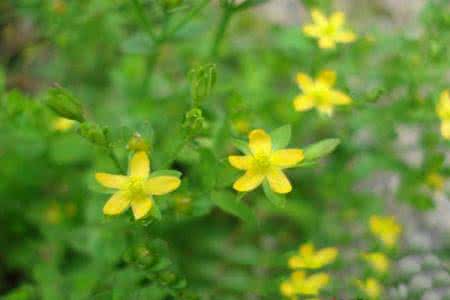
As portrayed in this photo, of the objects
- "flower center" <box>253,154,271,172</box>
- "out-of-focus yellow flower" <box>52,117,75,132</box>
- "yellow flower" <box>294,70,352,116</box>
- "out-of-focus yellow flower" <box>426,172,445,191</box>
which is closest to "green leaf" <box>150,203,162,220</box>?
"flower center" <box>253,154,271,172</box>

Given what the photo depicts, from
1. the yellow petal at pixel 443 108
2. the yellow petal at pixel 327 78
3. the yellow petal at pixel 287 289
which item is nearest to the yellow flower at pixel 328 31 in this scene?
the yellow petal at pixel 327 78

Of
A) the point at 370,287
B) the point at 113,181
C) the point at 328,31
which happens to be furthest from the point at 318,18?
the point at 113,181

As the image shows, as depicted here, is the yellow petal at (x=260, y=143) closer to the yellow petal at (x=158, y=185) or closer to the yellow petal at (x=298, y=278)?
the yellow petal at (x=158, y=185)

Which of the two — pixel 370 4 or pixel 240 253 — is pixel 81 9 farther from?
pixel 370 4

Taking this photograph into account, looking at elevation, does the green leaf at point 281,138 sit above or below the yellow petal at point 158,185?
above

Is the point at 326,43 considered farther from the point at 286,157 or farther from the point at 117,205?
the point at 117,205

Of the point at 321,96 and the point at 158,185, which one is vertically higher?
the point at 321,96
